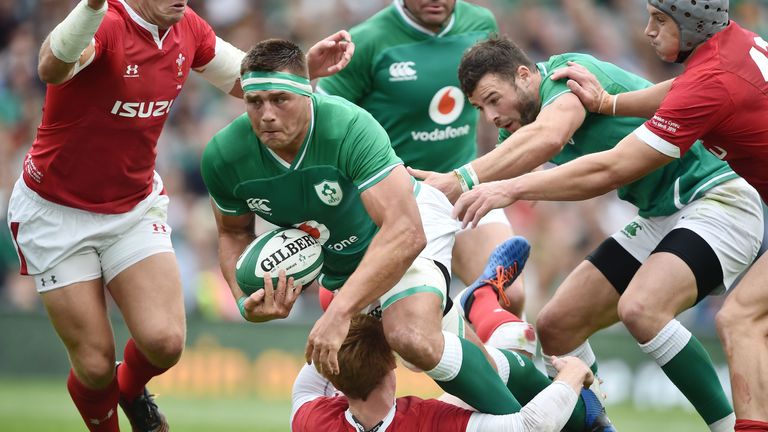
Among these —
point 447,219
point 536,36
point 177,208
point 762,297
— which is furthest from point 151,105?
point 536,36

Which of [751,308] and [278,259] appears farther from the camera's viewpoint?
[751,308]

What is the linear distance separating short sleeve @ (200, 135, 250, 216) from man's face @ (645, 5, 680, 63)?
7.95ft

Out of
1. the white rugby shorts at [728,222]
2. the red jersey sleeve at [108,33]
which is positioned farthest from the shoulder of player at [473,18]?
the red jersey sleeve at [108,33]

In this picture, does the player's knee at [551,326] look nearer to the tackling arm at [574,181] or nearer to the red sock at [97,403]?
the tackling arm at [574,181]

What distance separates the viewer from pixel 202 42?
6867mm

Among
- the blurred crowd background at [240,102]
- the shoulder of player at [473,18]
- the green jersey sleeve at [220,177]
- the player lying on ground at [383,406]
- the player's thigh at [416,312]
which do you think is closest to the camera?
the player lying on ground at [383,406]

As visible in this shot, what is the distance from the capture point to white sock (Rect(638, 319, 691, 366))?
623 centimetres

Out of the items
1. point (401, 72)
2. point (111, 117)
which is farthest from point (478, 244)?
point (111, 117)

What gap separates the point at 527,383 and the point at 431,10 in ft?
9.51

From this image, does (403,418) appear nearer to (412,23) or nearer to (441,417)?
(441,417)

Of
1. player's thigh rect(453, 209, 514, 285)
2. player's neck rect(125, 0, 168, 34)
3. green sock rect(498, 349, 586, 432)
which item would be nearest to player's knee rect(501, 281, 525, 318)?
player's thigh rect(453, 209, 514, 285)

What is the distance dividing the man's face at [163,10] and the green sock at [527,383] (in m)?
2.70

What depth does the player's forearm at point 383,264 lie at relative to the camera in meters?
5.39

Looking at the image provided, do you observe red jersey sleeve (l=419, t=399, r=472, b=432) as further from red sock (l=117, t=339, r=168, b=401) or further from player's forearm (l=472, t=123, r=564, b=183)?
red sock (l=117, t=339, r=168, b=401)
